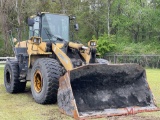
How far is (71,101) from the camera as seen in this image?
19.0 feet

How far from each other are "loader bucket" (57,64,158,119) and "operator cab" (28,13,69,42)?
218 cm

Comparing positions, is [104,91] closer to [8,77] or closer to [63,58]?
[63,58]

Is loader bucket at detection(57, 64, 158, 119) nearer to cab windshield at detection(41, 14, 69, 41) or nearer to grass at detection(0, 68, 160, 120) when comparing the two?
grass at detection(0, 68, 160, 120)

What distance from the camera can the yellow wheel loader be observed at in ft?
19.9

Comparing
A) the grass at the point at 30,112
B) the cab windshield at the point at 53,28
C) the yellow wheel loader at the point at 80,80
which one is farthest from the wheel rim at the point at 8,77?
the cab windshield at the point at 53,28

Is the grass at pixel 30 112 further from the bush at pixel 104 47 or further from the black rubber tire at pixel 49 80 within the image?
the bush at pixel 104 47

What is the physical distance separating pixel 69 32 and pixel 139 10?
2843 centimetres

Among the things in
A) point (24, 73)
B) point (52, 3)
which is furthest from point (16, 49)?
point (52, 3)

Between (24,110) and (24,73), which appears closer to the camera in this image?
(24,110)

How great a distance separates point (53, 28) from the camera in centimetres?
838

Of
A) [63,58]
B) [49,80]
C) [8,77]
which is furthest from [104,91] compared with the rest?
[8,77]

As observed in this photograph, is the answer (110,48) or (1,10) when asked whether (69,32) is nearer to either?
(110,48)

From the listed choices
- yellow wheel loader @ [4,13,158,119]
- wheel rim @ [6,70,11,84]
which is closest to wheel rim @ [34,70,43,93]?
yellow wheel loader @ [4,13,158,119]

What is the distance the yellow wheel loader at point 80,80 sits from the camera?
6059mm
